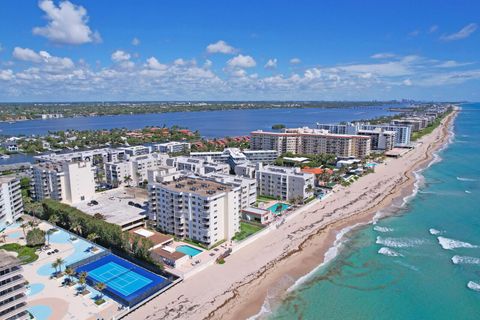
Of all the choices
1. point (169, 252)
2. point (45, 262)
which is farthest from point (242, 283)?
point (45, 262)

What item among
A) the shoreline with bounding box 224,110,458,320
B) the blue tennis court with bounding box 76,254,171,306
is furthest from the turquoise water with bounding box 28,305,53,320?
the shoreline with bounding box 224,110,458,320

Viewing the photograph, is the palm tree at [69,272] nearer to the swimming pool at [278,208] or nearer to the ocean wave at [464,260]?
the swimming pool at [278,208]

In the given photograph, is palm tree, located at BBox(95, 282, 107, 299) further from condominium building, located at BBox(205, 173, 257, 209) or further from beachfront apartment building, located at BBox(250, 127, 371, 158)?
beachfront apartment building, located at BBox(250, 127, 371, 158)

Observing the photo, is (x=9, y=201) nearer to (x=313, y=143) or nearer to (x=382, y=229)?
(x=382, y=229)

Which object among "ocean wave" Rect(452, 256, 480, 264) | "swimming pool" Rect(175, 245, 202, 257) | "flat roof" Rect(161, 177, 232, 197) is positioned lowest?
"ocean wave" Rect(452, 256, 480, 264)

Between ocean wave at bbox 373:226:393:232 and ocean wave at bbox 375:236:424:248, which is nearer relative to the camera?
ocean wave at bbox 375:236:424:248

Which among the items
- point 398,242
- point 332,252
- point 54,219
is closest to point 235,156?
point 332,252

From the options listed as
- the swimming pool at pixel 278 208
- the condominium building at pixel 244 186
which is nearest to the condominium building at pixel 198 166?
the condominium building at pixel 244 186
